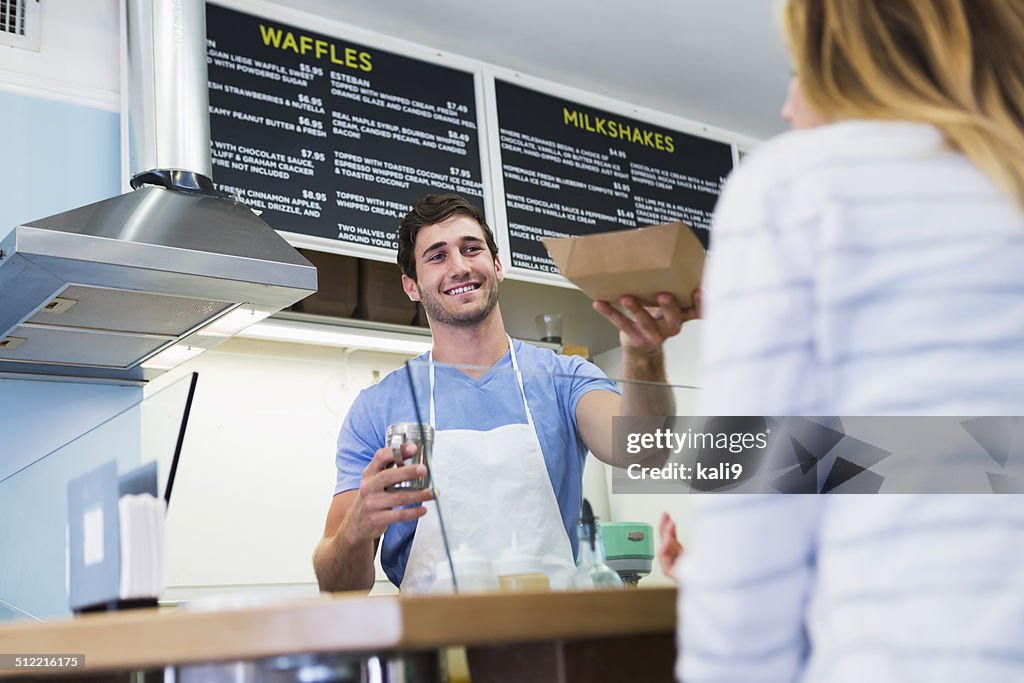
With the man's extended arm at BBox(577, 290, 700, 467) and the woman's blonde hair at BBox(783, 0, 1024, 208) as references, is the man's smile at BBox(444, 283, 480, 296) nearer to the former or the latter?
the man's extended arm at BBox(577, 290, 700, 467)

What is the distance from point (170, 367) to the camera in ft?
8.27

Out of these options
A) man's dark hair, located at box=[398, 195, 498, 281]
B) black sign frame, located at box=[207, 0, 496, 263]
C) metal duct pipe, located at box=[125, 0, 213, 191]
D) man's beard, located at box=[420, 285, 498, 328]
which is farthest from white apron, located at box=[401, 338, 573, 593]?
Result: black sign frame, located at box=[207, 0, 496, 263]

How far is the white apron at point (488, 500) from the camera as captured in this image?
1.14 m

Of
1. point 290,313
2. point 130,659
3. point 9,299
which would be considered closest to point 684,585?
point 130,659

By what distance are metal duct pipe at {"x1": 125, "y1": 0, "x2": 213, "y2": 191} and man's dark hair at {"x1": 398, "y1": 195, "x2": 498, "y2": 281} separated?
487 mm

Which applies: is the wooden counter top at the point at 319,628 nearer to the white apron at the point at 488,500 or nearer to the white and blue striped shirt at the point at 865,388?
the white and blue striped shirt at the point at 865,388

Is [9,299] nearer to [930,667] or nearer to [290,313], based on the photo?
[290,313]

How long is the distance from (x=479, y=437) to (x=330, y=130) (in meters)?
1.70

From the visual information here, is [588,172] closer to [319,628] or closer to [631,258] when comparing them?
[631,258]

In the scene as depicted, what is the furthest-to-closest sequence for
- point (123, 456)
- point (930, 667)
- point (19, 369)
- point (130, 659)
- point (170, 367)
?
point (170, 367) < point (19, 369) < point (123, 456) < point (130, 659) < point (930, 667)

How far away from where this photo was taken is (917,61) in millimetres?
766

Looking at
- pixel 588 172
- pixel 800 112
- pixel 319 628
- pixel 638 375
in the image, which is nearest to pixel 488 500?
pixel 638 375

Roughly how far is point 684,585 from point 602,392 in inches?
27.9

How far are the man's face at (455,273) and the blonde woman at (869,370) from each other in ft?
4.56
